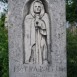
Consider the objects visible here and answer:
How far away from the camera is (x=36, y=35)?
7660 millimetres

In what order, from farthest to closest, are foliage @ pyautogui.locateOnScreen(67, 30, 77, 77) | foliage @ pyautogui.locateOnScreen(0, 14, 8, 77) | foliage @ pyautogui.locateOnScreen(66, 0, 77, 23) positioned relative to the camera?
foliage @ pyautogui.locateOnScreen(66, 0, 77, 23), foliage @ pyautogui.locateOnScreen(0, 14, 8, 77), foliage @ pyautogui.locateOnScreen(67, 30, 77, 77)

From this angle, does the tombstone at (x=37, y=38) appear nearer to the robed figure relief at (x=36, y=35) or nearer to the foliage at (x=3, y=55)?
the robed figure relief at (x=36, y=35)

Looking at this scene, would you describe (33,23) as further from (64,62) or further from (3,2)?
(3,2)

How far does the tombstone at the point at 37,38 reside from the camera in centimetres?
760

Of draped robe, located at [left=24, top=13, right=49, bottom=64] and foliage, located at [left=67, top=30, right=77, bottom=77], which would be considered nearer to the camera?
draped robe, located at [left=24, top=13, right=49, bottom=64]

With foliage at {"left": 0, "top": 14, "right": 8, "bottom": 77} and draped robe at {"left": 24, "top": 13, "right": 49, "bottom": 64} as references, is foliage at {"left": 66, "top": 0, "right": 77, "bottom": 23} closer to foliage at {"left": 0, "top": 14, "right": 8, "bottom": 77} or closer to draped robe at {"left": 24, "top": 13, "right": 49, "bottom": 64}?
foliage at {"left": 0, "top": 14, "right": 8, "bottom": 77}

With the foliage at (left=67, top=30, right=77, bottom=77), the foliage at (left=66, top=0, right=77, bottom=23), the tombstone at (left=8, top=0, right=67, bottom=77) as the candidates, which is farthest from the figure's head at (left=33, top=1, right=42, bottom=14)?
the foliage at (left=66, top=0, right=77, bottom=23)

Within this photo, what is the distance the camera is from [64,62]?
7613 mm

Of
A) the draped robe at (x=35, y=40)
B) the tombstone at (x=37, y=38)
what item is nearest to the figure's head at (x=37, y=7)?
the tombstone at (x=37, y=38)

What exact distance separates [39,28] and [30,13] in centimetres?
39

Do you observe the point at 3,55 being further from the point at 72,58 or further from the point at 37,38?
the point at 37,38

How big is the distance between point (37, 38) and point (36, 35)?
0.07m

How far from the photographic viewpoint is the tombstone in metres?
7.60

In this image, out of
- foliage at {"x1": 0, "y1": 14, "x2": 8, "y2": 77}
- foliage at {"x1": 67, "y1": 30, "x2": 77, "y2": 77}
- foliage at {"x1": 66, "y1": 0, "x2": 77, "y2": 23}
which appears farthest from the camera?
foliage at {"x1": 66, "y1": 0, "x2": 77, "y2": 23}
